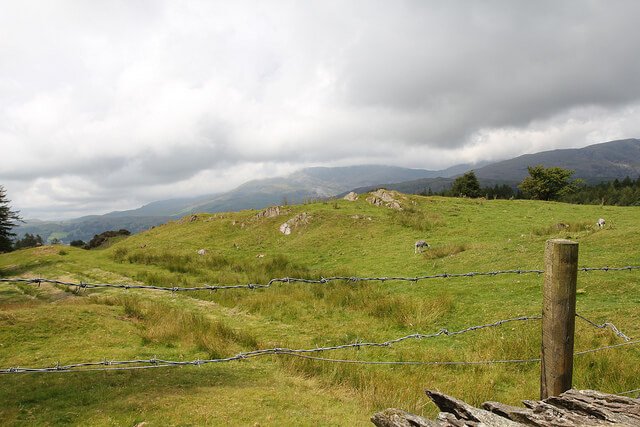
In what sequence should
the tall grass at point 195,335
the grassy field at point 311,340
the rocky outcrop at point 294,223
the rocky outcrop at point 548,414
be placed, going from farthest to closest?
the rocky outcrop at point 294,223 < the tall grass at point 195,335 < the grassy field at point 311,340 < the rocky outcrop at point 548,414

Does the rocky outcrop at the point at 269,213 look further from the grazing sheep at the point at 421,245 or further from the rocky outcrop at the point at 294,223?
the grazing sheep at the point at 421,245

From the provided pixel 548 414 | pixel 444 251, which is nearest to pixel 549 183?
pixel 444 251

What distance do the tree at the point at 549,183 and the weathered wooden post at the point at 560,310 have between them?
206 feet

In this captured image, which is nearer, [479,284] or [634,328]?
[634,328]

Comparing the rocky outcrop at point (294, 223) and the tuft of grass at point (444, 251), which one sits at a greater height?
the rocky outcrop at point (294, 223)

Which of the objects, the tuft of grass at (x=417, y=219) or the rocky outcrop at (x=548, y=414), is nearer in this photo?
the rocky outcrop at (x=548, y=414)

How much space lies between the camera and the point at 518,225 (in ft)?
72.4

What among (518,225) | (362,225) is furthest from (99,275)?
(518,225)

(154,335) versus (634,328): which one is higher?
(634,328)

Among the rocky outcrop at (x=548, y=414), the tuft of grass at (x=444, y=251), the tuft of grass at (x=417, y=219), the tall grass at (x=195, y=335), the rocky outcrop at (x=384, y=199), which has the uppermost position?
the rocky outcrop at (x=384, y=199)

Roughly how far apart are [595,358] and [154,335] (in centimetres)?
861

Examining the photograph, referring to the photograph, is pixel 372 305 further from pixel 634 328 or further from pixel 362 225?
pixel 362 225

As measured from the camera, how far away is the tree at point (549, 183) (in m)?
53.5

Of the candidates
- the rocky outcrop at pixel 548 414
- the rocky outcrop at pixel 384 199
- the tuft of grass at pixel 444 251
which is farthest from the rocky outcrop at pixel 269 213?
the rocky outcrop at pixel 548 414
